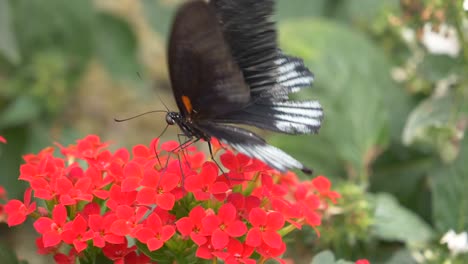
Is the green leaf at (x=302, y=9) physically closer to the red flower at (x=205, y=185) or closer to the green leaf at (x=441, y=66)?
the green leaf at (x=441, y=66)

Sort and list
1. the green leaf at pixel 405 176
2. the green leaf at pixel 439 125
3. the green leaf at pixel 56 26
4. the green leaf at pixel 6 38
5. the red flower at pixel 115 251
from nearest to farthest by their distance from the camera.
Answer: the red flower at pixel 115 251, the green leaf at pixel 439 125, the green leaf at pixel 6 38, the green leaf at pixel 405 176, the green leaf at pixel 56 26

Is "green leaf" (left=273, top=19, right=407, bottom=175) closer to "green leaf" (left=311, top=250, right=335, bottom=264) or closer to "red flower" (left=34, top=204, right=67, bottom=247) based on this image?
"green leaf" (left=311, top=250, right=335, bottom=264)

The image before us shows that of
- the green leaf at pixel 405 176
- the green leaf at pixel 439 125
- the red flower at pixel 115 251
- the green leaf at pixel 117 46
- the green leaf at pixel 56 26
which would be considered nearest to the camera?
the red flower at pixel 115 251

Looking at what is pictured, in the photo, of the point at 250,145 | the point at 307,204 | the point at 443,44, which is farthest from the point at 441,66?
the point at 250,145

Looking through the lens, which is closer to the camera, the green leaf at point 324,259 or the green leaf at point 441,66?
the green leaf at point 324,259

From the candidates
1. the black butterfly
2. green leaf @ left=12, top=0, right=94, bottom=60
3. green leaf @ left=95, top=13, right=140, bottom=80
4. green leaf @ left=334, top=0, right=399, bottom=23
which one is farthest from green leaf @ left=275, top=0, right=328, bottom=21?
the black butterfly

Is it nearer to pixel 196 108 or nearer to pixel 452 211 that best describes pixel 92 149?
pixel 196 108

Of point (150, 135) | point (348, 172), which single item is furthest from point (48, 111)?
point (348, 172)

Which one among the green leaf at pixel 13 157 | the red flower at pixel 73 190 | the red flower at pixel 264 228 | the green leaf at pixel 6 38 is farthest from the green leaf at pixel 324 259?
the green leaf at pixel 13 157

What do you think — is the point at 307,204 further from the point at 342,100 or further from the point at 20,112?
the point at 20,112
